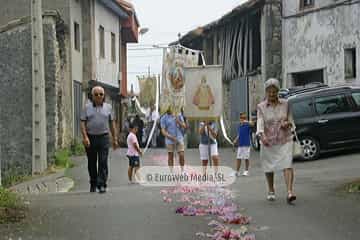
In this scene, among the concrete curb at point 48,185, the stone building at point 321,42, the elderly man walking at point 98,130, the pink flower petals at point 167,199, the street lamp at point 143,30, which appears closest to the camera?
the pink flower petals at point 167,199

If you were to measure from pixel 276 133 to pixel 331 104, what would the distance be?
10.2 metres

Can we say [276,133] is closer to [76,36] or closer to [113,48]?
[76,36]

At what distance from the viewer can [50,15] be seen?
19.9 meters

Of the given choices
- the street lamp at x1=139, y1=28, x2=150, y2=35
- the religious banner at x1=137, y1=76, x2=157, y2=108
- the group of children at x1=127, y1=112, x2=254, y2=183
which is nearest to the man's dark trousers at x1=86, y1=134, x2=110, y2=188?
the group of children at x1=127, y1=112, x2=254, y2=183

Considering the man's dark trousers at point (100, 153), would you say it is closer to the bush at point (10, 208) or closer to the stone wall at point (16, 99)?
the bush at point (10, 208)

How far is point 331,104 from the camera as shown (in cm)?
1980

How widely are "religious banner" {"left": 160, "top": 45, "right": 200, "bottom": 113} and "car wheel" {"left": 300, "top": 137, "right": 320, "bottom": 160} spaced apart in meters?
6.17

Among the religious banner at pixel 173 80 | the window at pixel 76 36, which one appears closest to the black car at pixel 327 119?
the religious banner at pixel 173 80

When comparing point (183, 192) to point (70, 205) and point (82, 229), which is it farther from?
point (82, 229)

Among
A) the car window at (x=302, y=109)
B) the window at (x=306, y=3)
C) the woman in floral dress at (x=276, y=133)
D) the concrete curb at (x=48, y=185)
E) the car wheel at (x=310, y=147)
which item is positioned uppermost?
the window at (x=306, y=3)

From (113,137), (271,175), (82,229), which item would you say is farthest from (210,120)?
(82,229)

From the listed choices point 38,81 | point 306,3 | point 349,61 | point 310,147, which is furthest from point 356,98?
point 38,81

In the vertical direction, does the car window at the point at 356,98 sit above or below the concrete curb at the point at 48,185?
above

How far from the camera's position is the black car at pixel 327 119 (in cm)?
1945
